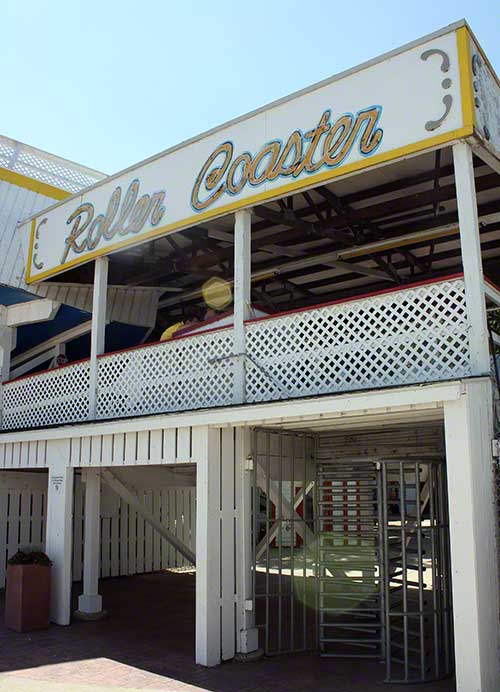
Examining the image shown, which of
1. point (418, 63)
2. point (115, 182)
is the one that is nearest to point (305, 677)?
point (418, 63)

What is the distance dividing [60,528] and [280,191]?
5.92m

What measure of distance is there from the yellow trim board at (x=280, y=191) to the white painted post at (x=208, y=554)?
9.09 feet

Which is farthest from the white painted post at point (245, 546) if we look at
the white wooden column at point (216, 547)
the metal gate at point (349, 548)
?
the metal gate at point (349, 548)

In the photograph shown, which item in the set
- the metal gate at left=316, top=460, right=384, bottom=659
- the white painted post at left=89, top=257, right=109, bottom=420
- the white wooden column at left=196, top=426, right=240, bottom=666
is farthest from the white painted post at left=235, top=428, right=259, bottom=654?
the white painted post at left=89, top=257, right=109, bottom=420

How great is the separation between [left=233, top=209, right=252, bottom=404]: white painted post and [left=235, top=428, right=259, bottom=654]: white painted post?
2.31 ft

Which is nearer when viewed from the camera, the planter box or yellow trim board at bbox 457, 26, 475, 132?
yellow trim board at bbox 457, 26, 475, 132

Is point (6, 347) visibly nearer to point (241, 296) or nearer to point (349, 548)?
point (241, 296)

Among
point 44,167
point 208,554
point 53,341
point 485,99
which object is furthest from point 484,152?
point 44,167

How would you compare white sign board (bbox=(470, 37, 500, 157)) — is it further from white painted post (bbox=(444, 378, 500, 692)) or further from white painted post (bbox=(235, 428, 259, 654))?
white painted post (bbox=(235, 428, 259, 654))

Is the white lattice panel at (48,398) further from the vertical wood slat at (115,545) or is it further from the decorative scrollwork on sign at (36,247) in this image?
the vertical wood slat at (115,545)

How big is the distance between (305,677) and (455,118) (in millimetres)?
6018

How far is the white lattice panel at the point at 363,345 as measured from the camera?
22.3 ft

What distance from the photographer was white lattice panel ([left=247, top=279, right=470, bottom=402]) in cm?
680

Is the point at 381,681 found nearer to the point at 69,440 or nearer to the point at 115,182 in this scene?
the point at 69,440
